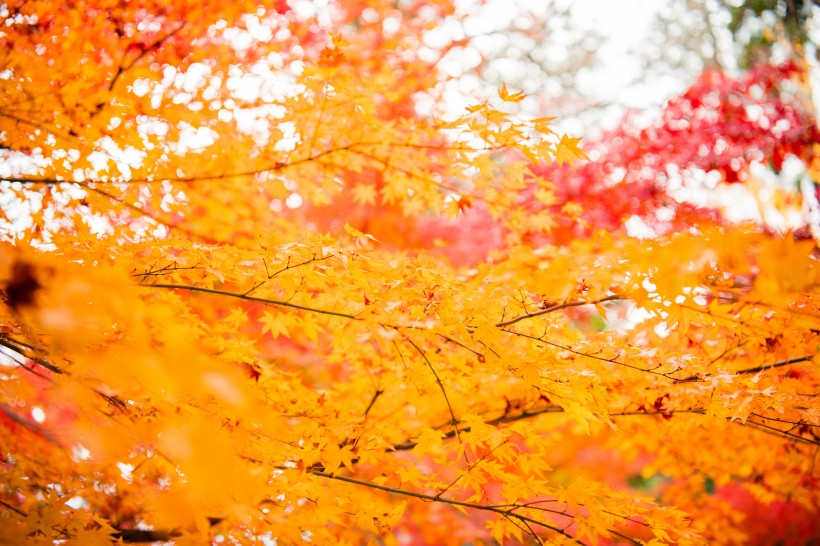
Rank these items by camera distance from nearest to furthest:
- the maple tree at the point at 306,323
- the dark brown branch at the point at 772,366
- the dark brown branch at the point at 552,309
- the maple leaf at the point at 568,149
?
1. the maple tree at the point at 306,323
2. the dark brown branch at the point at 552,309
3. the dark brown branch at the point at 772,366
4. the maple leaf at the point at 568,149

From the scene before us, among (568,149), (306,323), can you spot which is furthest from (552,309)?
(306,323)

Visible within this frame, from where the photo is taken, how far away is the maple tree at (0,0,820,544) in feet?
4.52

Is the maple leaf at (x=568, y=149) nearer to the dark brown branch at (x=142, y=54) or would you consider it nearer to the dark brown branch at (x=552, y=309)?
the dark brown branch at (x=552, y=309)

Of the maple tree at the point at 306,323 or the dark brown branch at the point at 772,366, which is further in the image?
the dark brown branch at the point at 772,366

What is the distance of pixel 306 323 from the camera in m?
2.00

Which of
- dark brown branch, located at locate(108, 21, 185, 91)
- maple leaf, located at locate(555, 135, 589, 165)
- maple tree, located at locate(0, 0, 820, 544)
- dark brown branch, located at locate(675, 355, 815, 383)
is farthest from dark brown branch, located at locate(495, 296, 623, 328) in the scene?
dark brown branch, located at locate(108, 21, 185, 91)

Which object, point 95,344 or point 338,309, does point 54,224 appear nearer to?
point 95,344

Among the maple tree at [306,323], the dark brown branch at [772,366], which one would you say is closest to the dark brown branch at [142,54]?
the maple tree at [306,323]

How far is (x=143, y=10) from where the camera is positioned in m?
2.74

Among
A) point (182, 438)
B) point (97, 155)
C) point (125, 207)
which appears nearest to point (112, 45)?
point (97, 155)

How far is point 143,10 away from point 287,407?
7.74 feet

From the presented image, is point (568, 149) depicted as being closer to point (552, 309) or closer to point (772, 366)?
point (552, 309)

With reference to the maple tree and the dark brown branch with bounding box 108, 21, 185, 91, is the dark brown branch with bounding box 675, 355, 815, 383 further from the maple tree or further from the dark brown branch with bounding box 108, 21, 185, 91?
the dark brown branch with bounding box 108, 21, 185, 91

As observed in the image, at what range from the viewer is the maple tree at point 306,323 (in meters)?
1.38
